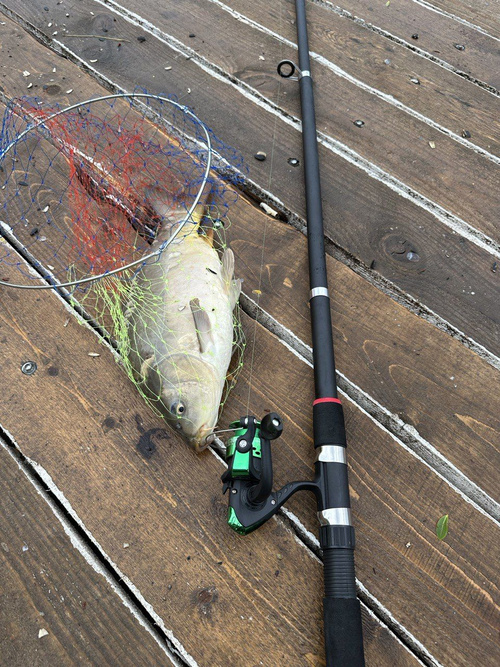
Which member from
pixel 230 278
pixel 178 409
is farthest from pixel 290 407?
pixel 230 278

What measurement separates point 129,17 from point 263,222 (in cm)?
174

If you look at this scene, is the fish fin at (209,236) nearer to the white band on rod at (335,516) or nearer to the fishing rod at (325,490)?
the fishing rod at (325,490)

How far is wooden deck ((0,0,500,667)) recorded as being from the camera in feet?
4.92

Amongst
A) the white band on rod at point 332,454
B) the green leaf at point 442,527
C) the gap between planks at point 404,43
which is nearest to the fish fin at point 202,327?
the white band on rod at point 332,454

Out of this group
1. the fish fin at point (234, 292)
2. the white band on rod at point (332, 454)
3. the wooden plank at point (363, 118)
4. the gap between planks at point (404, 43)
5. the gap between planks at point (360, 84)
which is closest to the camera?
the white band on rod at point (332, 454)

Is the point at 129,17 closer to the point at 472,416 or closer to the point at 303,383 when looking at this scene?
the point at 303,383

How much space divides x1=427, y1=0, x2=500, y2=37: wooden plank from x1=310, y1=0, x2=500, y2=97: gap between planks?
0.39 ft

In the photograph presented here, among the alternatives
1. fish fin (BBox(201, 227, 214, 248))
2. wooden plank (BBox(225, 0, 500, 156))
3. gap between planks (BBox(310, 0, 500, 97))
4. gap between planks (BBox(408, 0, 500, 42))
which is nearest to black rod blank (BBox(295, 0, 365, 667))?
fish fin (BBox(201, 227, 214, 248))

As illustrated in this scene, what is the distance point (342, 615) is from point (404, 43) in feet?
9.64

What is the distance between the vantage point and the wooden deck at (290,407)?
1499 mm

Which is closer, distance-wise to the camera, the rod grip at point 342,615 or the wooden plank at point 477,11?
the rod grip at point 342,615

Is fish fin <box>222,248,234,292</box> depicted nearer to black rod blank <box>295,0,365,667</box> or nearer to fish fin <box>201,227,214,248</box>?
fish fin <box>201,227,214,248</box>

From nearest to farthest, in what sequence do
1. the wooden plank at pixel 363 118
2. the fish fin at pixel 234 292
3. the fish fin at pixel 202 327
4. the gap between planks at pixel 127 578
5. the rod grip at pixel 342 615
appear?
the rod grip at pixel 342 615, the gap between planks at pixel 127 578, the fish fin at pixel 202 327, the fish fin at pixel 234 292, the wooden plank at pixel 363 118

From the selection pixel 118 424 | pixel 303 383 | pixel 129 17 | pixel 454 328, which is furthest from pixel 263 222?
pixel 129 17
